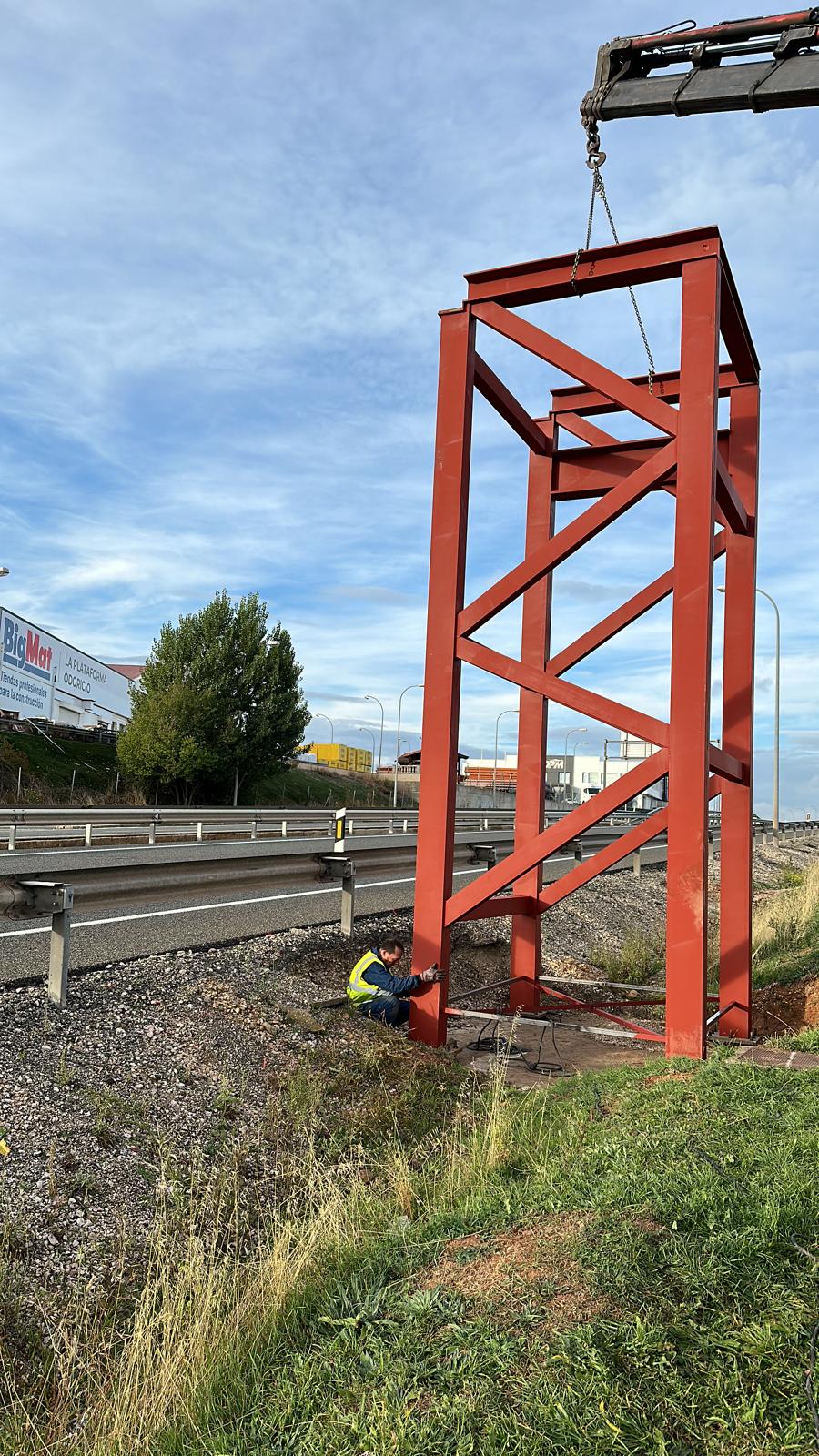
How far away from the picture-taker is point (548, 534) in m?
8.96

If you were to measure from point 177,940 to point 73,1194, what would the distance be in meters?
4.40

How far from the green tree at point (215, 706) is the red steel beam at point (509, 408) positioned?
3821 cm

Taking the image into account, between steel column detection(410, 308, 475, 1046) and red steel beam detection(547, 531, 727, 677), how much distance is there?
1340 mm

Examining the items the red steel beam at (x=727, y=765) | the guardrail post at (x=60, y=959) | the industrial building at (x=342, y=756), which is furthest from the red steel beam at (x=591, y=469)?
the industrial building at (x=342, y=756)

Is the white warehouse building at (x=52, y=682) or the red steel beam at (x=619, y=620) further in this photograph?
the white warehouse building at (x=52, y=682)

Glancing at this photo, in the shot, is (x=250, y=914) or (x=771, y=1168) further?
(x=250, y=914)

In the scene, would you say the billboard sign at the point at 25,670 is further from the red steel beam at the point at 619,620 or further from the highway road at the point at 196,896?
the red steel beam at the point at 619,620

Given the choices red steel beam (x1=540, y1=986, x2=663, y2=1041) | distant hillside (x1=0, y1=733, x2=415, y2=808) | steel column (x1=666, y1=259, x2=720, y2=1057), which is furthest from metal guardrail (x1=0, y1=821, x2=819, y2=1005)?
distant hillside (x1=0, y1=733, x2=415, y2=808)

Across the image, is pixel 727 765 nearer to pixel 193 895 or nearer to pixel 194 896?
pixel 193 895

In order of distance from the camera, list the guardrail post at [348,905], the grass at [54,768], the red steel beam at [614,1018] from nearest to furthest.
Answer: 1. the red steel beam at [614,1018]
2. the guardrail post at [348,905]
3. the grass at [54,768]

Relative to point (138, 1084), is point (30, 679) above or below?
above

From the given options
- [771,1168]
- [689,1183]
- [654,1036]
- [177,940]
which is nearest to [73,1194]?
[689,1183]

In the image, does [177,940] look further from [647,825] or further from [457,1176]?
[457,1176]

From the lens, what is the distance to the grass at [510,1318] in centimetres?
262
